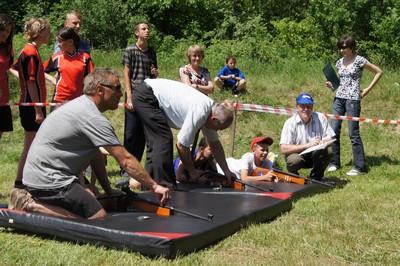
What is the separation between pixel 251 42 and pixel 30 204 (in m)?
15.4

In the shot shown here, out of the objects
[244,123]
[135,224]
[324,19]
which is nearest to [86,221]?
[135,224]

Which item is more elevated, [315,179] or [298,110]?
[298,110]

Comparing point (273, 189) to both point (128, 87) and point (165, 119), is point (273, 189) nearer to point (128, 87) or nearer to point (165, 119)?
point (165, 119)

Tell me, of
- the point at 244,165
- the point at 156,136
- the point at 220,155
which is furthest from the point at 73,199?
the point at 244,165

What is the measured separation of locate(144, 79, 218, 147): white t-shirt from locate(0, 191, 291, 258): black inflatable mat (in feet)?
2.31

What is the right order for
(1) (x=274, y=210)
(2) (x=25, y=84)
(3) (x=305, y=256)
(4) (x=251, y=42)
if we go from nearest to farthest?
(3) (x=305, y=256) → (1) (x=274, y=210) → (2) (x=25, y=84) → (4) (x=251, y=42)

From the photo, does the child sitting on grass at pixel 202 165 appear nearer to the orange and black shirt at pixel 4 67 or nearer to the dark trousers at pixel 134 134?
the dark trousers at pixel 134 134

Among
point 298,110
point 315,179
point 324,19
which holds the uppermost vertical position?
point 324,19

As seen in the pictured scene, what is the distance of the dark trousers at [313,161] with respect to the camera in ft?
23.9

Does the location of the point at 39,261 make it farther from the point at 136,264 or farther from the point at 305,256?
the point at 305,256

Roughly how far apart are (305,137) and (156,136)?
225cm

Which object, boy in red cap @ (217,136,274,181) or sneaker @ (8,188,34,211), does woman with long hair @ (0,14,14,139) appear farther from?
boy in red cap @ (217,136,274,181)

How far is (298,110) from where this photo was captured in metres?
7.48

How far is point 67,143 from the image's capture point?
14.7ft
